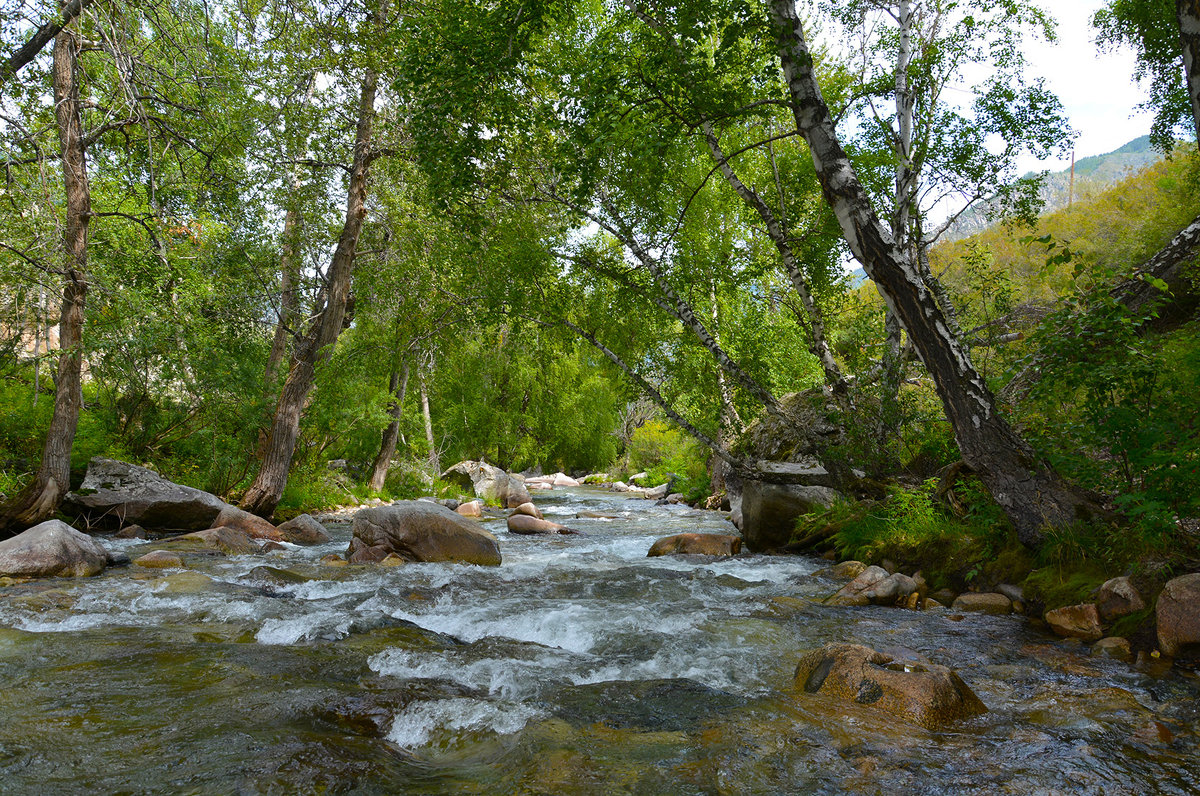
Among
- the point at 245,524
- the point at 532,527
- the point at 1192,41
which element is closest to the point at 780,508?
the point at 532,527

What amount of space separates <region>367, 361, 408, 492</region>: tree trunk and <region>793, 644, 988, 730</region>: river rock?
1553cm

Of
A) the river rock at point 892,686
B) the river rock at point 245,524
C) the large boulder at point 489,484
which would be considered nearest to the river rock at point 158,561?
the river rock at point 245,524

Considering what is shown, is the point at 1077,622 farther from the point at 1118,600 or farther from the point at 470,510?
the point at 470,510

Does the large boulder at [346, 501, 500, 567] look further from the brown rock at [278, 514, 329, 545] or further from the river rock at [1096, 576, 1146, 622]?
the river rock at [1096, 576, 1146, 622]

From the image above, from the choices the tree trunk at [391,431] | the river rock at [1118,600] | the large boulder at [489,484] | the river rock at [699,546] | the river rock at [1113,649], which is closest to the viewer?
the river rock at [1113,649]

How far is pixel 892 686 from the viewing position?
3537 millimetres

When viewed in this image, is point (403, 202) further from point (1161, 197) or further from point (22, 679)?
point (1161, 197)

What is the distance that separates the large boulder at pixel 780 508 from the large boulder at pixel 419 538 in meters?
4.41

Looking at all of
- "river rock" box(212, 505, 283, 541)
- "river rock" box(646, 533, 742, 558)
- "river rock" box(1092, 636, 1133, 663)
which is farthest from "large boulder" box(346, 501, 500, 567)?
"river rock" box(1092, 636, 1133, 663)

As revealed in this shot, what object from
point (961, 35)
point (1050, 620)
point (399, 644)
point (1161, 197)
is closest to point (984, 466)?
point (1050, 620)

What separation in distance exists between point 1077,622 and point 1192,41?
450 cm

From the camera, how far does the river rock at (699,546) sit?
994 cm

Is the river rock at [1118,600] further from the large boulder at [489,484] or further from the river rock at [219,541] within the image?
the large boulder at [489,484]

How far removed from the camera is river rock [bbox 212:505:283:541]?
10.4m
